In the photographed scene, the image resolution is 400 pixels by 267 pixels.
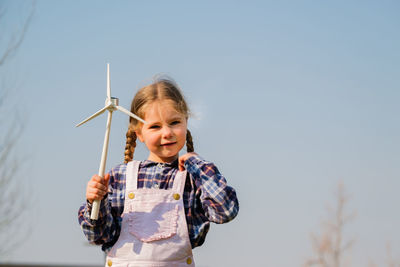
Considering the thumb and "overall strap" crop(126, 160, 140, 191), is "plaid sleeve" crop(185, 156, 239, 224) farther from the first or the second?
the thumb

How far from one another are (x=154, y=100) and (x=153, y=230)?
885 mm

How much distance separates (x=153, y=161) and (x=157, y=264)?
0.71 meters

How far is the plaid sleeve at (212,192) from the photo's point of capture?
332cm

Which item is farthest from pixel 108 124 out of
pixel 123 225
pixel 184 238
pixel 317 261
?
pixel 317 261

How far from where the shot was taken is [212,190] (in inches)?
132

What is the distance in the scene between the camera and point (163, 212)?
3463 millimetres

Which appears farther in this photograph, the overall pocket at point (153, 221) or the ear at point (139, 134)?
the ear at point (139, 134)

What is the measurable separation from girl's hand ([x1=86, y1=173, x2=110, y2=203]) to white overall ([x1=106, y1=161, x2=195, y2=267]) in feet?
0.82

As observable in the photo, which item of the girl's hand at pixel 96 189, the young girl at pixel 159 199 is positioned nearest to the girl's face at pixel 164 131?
the young girl at pixel 159 199

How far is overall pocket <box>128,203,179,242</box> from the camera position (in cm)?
338

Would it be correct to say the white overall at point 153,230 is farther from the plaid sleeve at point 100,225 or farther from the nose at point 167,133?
the nose at point 167,133

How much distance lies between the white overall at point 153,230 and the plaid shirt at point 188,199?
0.18 feet

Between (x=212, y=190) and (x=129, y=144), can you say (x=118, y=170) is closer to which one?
(x=129, y=144)

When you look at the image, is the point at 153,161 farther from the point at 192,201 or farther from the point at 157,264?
the point at 157,264
